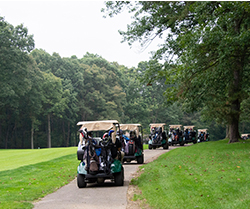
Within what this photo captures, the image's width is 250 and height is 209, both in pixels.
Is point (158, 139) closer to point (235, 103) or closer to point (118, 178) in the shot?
point (235, 103)

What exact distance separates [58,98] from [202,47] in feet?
143

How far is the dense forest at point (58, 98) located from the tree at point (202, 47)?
18116mm

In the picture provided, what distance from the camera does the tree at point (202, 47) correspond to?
15.7 metres

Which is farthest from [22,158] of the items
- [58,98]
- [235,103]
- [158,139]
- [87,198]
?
[58,98]

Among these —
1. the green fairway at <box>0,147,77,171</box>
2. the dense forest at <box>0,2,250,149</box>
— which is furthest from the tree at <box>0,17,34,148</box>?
the green fairway at <box>0,147,77,171</box>

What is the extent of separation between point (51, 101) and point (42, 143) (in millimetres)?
9772

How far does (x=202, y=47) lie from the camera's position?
16469mm

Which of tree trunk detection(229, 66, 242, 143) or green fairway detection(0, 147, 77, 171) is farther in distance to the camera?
tree trunk detection(229, 66, 242, 143)

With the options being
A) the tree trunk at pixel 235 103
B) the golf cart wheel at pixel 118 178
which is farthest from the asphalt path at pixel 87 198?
the tree trunk at pixel 235 103

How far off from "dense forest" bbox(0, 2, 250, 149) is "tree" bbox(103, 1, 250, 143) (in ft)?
59.4

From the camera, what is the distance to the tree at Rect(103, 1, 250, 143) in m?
15.7

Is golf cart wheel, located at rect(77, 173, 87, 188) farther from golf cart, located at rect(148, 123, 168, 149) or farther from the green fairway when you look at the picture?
golf cart, located at rect(148, 123, 168, 149)

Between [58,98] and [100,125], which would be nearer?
[100,125]

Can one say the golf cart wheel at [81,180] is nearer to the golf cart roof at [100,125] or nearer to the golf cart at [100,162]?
the golf cart at [100,162]
